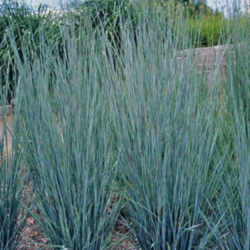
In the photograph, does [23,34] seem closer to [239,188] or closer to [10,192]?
[10,192]

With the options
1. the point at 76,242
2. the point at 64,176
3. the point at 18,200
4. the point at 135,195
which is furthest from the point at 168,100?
the point at 18,200

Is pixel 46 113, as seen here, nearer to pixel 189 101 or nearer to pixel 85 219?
pixel 85 219

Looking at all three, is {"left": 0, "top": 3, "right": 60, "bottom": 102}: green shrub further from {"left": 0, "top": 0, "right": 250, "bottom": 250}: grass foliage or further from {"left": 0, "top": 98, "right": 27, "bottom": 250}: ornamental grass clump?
{"left": 0, "top": 98, "right": 27, "bottom": 250}: ornamental grass clump

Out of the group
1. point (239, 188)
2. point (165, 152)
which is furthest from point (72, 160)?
point (239, 188)

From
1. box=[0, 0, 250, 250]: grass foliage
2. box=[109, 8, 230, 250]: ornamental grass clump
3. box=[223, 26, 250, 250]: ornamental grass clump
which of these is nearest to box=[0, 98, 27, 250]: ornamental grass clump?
box=[0, 0, 250, 250]: grass foliage

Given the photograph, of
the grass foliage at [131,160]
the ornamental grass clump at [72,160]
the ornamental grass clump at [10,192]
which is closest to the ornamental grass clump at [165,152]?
the grass foliage at [131,160]

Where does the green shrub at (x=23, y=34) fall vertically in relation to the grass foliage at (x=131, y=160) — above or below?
above

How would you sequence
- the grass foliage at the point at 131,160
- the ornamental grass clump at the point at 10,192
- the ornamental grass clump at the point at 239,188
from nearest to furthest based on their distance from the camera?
the ornamental grass clump at the point at 239,188
the grass foliage at the point at 131,160
the ornamental grass clump at the point at 10,192

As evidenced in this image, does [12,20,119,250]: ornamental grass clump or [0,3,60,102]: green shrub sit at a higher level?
[0,3,60,102]: green shrub

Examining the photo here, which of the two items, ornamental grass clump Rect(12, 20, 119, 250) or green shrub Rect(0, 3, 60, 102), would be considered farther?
green shrub Rect(0, 3, 60, 102)

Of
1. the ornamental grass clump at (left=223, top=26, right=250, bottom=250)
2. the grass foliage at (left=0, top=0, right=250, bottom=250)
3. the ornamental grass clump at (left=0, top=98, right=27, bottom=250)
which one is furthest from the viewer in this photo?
the ornamental grass clump at (left=0, top=98, right=27, bottom=250)

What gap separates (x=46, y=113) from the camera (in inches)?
66.0

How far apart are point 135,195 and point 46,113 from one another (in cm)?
56

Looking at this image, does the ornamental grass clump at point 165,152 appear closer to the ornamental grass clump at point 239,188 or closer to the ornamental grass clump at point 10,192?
the ornamental grass clump at point 239,188
